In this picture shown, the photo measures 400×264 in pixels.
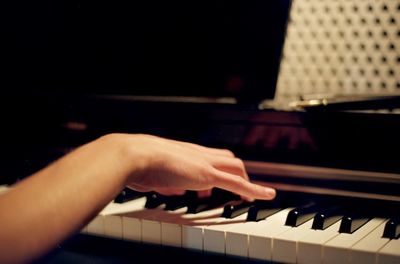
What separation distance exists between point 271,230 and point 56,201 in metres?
0.47

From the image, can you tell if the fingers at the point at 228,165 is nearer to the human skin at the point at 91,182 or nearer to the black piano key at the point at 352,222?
the human skin at the point at 91,182

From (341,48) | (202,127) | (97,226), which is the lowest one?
(97,226)

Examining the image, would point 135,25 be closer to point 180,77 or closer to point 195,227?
point 180,77

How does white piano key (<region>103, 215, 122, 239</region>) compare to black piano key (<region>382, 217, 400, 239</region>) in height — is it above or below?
below

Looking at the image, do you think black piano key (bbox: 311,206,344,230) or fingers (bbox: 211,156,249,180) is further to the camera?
fingers (bbox: 211,156,249,180)

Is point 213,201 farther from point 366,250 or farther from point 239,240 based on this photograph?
point 366,250

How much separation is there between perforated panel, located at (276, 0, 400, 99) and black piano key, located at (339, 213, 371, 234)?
0.40 m

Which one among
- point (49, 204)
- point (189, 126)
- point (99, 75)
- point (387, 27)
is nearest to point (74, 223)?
point (49, 204)

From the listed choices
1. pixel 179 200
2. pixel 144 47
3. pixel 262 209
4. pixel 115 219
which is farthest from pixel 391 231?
pixel 144 47

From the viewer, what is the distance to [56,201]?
849 millimetres

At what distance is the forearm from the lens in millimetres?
801

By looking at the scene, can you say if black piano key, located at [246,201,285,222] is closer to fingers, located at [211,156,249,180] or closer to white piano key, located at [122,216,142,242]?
fingers, located at [211,156,249,180]

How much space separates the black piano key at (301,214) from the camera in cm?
109

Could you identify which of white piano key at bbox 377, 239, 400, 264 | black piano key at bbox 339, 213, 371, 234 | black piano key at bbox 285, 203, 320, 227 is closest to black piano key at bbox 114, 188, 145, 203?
black piano key at bbox 285, 203, 320, 227
